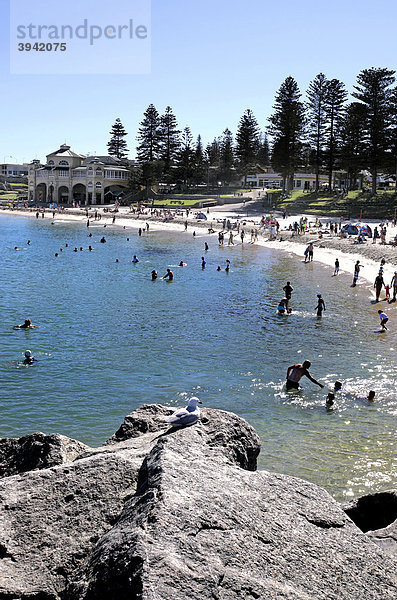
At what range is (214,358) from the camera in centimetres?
1959

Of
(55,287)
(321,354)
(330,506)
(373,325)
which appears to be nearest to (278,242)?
(55,287)

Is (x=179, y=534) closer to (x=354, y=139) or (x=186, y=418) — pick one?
(x=186, y=418)

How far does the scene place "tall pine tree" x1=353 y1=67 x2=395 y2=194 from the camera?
62.2m

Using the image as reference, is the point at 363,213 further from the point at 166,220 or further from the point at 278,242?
the point at 166,220

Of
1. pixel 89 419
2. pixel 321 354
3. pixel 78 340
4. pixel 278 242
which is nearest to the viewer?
pixel 89 419

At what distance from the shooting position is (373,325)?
79.0 ft

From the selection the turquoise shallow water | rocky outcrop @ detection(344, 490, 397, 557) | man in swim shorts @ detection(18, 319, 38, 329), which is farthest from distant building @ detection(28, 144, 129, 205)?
rocky outcrop @ detection(344, 490, 397, 557)

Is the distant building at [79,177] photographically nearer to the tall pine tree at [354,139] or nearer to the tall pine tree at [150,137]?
the tall pine tree at [150,137]

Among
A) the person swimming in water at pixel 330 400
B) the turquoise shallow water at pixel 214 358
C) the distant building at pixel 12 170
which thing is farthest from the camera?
the distant building at pixel 12 170

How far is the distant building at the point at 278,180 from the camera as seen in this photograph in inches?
3693

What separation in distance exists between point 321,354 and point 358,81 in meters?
53.1

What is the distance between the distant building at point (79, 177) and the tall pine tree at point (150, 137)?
4571 mm

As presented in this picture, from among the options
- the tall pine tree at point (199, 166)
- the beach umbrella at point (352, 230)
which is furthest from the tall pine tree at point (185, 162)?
the beach umbrella at point (352, 230)

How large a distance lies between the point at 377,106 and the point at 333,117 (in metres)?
11.4
